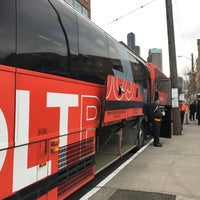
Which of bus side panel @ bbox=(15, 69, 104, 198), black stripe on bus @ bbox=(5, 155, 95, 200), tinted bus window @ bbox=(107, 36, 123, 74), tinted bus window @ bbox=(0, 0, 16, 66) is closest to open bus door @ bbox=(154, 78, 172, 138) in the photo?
tinted bus window @ bbox=(107, 36, 123, 74)

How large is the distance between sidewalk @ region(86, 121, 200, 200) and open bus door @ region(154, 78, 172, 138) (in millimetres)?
2485

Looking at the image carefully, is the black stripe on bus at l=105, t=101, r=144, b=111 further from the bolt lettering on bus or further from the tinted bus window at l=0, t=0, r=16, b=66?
the tinted bus window at l=0, t=0, r=16, b=66

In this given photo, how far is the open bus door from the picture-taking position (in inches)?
494

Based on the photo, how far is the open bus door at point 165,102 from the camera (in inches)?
494

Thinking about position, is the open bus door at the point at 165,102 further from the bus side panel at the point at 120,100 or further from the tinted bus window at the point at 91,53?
the tinted bus window at the point at 91,53

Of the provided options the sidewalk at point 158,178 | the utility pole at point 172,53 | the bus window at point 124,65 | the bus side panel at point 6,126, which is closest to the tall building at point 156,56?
the utility pole at point 172,53

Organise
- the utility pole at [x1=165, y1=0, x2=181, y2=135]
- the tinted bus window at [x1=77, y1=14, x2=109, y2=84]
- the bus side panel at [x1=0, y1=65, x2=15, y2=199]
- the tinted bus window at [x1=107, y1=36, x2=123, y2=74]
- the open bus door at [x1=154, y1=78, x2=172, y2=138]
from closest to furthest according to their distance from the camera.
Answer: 1. the bus side panel at [x1=0, y1=65, x2=15, y2=199]
2. the tinted bus window at [x1=77, y1=14, x2=109, y2=84]
3. the tinted bus window at [x1=107, y1=36, x2=123, y2=74]
4. the open bus door at [x1=154, y1=78, x2=172, y2=138]
5. the utility pole at [x1=165, y1=0, x2=181, y2=135]

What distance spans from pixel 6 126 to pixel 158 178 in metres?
4.45

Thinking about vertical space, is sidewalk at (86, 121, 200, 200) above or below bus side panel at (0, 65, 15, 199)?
below

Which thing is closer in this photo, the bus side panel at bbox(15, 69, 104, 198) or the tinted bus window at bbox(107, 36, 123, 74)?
the bus side panel at bbox(15, 69, 104, 198)

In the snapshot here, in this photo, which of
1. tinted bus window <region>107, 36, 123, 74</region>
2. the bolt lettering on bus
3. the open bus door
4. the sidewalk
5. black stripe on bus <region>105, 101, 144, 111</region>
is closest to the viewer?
the bolt lettering on bus

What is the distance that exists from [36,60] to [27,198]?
1.57 m

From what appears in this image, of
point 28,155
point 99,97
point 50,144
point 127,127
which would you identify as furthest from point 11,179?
point 127,127

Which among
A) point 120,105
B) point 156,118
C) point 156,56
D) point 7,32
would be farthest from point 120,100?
point 156,56
